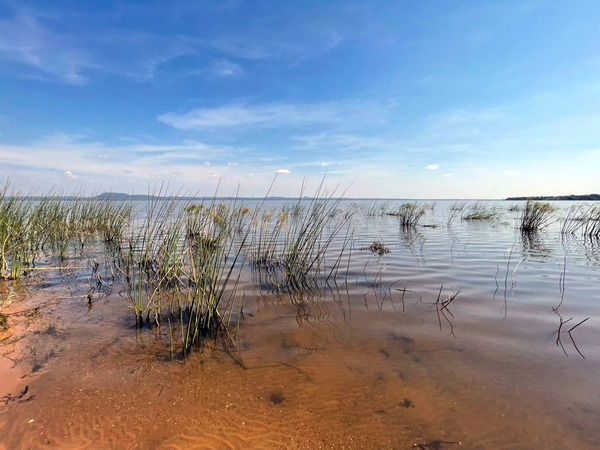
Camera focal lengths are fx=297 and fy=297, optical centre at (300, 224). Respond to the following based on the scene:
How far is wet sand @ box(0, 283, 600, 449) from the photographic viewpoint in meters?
1.88

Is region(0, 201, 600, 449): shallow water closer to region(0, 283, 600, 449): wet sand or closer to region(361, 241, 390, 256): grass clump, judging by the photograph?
region(0, 283, 600, 449): wet sand

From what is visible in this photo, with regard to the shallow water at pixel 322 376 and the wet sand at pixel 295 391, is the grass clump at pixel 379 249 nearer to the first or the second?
the shallow water at pixel 322 376

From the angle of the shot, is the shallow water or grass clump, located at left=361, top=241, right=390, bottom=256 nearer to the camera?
the shallow water

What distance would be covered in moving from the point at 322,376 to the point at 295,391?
0.99 feet

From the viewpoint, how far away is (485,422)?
78.7 inches

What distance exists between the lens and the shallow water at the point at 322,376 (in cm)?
191

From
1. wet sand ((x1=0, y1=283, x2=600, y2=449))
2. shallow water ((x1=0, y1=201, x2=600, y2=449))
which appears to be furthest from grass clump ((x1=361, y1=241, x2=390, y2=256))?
wet sand ((x1=0, y1=283, x2=600, y2=449))

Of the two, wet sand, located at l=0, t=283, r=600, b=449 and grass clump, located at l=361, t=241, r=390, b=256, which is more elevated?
grass clump, located at l=361, t=241, r=390, b=256

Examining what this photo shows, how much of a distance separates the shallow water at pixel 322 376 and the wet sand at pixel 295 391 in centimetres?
1

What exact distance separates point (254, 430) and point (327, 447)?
481mm

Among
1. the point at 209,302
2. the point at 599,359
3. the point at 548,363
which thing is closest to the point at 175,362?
the point at 209,302

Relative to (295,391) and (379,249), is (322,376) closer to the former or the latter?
(295,391)

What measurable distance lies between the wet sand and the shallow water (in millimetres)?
11

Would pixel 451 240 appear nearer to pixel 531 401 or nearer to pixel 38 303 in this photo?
pixel 531 401
